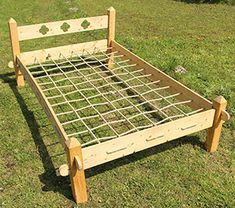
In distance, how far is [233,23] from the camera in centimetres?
969

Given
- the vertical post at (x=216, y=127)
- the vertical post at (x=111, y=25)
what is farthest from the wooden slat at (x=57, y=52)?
the vertical post at (x=216, y=127)

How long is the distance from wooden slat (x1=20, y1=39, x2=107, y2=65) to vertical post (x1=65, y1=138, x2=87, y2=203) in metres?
2.99

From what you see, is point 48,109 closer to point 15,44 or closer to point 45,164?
point 45,164

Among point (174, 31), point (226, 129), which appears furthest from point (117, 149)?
point (174, 31)

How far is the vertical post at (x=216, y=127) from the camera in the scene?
3861mm

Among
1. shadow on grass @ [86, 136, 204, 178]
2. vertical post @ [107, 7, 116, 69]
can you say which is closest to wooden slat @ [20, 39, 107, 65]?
vertical post @ [107, 7, 116, 69]

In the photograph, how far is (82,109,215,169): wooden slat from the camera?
3293 millimetres

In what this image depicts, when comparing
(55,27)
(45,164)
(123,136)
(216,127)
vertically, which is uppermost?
(55,27)

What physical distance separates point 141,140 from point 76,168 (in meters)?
0.79

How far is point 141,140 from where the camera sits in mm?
3537

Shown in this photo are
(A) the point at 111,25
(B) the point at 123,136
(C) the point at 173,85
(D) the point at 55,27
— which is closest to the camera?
(B) the point at 123,136

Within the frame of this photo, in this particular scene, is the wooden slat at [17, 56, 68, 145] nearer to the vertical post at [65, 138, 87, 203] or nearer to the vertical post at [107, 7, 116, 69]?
the vertical post at [65, 138, 87, 203]

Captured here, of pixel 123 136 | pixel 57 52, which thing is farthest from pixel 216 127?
pixel 57 52

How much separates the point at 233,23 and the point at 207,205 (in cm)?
755
